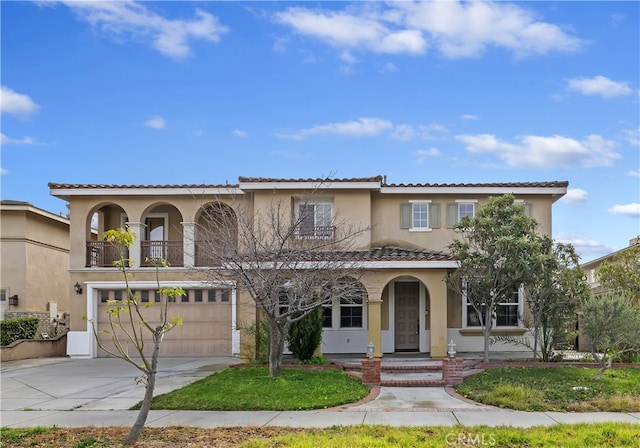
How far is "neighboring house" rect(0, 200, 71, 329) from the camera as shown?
23859 millimetres

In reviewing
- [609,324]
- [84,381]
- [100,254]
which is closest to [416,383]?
[609,324]

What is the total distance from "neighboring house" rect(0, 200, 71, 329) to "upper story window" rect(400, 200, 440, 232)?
543 inches

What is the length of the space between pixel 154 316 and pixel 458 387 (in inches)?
475

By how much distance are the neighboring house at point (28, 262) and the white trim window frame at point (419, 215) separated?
46.1ft

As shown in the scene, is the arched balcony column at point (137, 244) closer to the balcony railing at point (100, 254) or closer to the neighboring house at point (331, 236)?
the neighboring house at point (331, 236)

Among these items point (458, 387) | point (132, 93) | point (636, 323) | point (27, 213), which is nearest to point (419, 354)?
point (458, 387)

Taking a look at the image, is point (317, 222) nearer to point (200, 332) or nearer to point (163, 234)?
point (200, 332)

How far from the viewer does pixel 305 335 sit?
16.5m

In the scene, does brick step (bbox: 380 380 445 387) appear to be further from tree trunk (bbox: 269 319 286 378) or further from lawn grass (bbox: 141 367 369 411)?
tree trunk (bbox: 269 319 286 378)

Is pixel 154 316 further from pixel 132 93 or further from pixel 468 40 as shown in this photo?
pixel 468 40

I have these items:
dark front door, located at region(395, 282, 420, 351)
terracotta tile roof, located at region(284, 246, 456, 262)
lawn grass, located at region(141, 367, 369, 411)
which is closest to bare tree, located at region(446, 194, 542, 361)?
terracotta tile roof, located at region(284, 246, 456, 262)

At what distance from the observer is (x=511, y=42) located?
14906mm

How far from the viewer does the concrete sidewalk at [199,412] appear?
1022 centimetres

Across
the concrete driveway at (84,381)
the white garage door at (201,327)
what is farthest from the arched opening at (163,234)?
the concrete driveway at (84,381)
